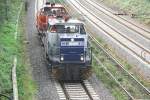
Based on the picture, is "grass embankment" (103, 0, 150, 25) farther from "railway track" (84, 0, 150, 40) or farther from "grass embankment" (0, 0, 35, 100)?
"grass embankment" (0, 0, 35, 100)

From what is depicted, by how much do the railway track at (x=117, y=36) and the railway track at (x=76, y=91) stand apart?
727 centimetres

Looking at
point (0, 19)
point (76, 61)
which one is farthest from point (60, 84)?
point (0, 19)

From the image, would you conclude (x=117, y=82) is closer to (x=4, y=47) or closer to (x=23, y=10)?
(x=4, y=47)

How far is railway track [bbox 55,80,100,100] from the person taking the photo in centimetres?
2136

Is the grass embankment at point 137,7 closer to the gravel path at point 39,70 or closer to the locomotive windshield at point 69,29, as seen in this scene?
→ the gravel path at point 39,70

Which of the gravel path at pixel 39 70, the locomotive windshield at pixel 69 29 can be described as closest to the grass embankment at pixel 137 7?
the gravel path at pixel 39 70

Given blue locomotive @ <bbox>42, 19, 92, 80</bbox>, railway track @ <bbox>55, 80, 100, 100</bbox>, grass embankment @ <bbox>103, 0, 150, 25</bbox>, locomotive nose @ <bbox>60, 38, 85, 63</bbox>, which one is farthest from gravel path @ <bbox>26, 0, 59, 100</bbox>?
grass embankment @ <bbox>103, 0, 150, 25</bbox>

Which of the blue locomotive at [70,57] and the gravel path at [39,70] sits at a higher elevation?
the blue locomotive at [70,57]

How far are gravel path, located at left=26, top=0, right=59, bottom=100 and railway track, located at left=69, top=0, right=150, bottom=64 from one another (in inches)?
266

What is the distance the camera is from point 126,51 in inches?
1288

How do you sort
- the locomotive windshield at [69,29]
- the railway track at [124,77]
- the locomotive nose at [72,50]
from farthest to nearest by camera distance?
1. the locomotive windshield at [69,29]
2. the locomotive nose at [72,50]
3. the railway track at [124,77]

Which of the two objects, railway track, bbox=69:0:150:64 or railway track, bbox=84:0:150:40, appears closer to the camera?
railway track, bbox=69:0:150:64

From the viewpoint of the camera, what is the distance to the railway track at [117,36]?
107 feet

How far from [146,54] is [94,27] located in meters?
12.2
